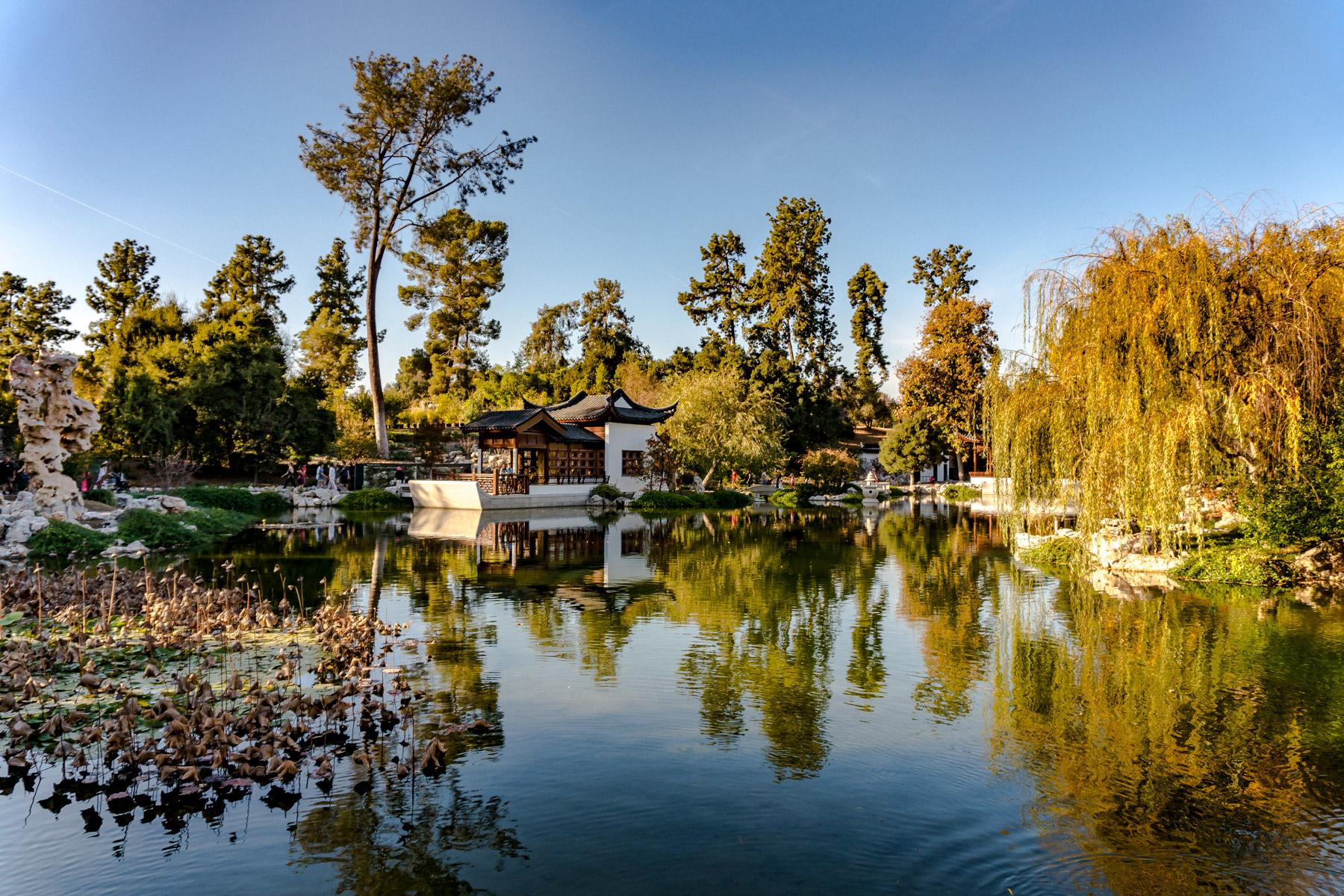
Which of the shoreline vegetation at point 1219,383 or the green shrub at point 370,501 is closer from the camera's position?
the shoreline vegetation at point 1219,383

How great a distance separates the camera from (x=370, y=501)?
30.0 metres

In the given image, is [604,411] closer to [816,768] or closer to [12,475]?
[12,475]

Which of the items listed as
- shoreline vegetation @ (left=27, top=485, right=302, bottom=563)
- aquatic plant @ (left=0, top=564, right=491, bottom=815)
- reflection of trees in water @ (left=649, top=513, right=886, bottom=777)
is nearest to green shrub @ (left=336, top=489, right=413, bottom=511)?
shoreline vegetation @ (left=27, top=485, right=302, bottom=563)

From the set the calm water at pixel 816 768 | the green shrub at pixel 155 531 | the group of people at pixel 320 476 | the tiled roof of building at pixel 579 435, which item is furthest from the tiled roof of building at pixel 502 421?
the calm water at pixel 816 768

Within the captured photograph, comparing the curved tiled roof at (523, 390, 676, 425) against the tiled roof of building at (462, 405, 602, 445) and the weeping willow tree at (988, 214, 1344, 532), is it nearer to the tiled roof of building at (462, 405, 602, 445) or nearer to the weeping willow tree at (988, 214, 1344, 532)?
the tiled roof of building at (462, 405, 602, 445)

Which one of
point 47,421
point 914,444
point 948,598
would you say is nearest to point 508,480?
point 47,421

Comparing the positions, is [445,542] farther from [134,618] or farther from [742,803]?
[742,803]

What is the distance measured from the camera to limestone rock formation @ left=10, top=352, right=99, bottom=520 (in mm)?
16516

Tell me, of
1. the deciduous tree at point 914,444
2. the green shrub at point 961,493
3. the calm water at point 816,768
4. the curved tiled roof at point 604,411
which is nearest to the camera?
the calm water at point 816,768

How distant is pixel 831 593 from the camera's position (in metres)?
12.1

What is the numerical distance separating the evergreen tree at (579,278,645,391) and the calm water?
140ft

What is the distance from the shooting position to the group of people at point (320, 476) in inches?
1319

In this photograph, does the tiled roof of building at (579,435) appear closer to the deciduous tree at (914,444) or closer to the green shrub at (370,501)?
the green shrub at (370,501)

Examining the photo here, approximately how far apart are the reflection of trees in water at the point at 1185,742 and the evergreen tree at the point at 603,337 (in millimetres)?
44500
